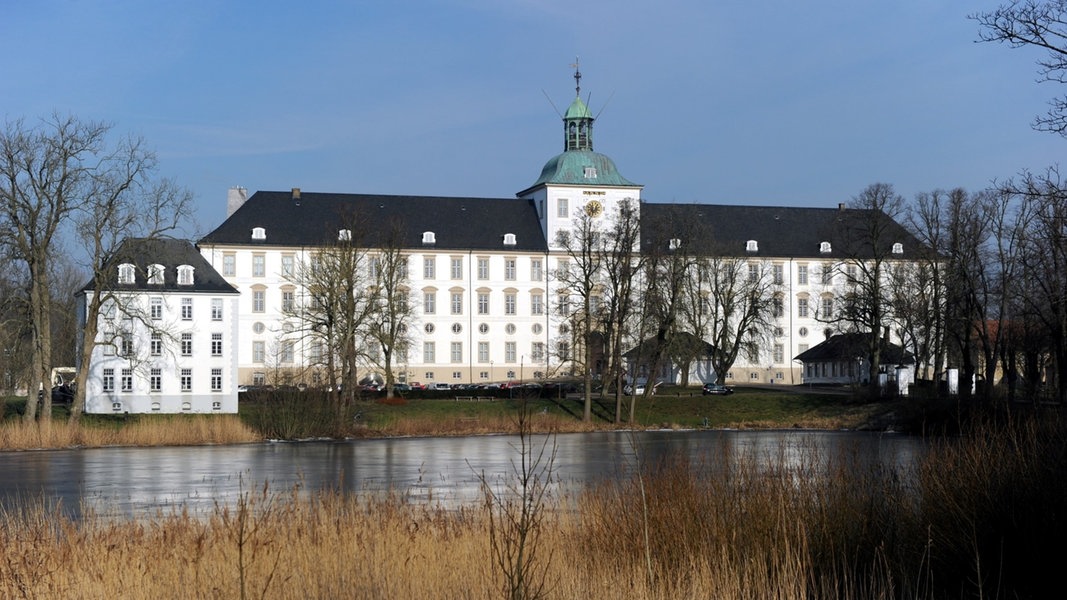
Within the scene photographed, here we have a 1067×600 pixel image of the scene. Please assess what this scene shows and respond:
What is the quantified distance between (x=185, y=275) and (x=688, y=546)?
6298 cm

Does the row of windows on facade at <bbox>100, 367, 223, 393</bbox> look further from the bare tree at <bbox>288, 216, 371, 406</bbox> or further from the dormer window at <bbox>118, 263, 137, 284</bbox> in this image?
the bare tree at <bbox>288, 216, 371, 406</bbox>

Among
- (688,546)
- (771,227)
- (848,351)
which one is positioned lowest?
(688,546)

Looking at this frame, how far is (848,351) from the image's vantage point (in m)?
72.1

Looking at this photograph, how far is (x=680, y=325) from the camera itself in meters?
74.1

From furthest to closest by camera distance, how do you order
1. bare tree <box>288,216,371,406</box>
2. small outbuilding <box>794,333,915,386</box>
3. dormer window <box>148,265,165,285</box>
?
dormer window <box>148,265,165,285</box> → small outbuilding <box>794,333,915,386</box> → bare tree <box>288,216,371,406</box>

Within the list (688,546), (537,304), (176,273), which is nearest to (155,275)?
(176,273)

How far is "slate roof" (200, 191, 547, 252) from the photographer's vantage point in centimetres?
9188

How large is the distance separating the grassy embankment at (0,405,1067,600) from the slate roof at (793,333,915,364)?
51.6m

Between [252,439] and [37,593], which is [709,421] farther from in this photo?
[37,593]

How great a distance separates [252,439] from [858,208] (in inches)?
1463

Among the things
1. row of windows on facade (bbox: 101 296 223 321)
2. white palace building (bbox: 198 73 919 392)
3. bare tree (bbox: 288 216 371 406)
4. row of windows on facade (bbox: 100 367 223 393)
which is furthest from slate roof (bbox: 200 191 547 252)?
bare tree (bbox: 288 216 371 406)

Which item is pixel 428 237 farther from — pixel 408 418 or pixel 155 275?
pixel 408 418

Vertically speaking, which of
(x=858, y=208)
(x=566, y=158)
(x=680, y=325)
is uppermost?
(x=566, y=158)

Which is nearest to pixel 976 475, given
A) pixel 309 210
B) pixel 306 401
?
pixel 306 401
